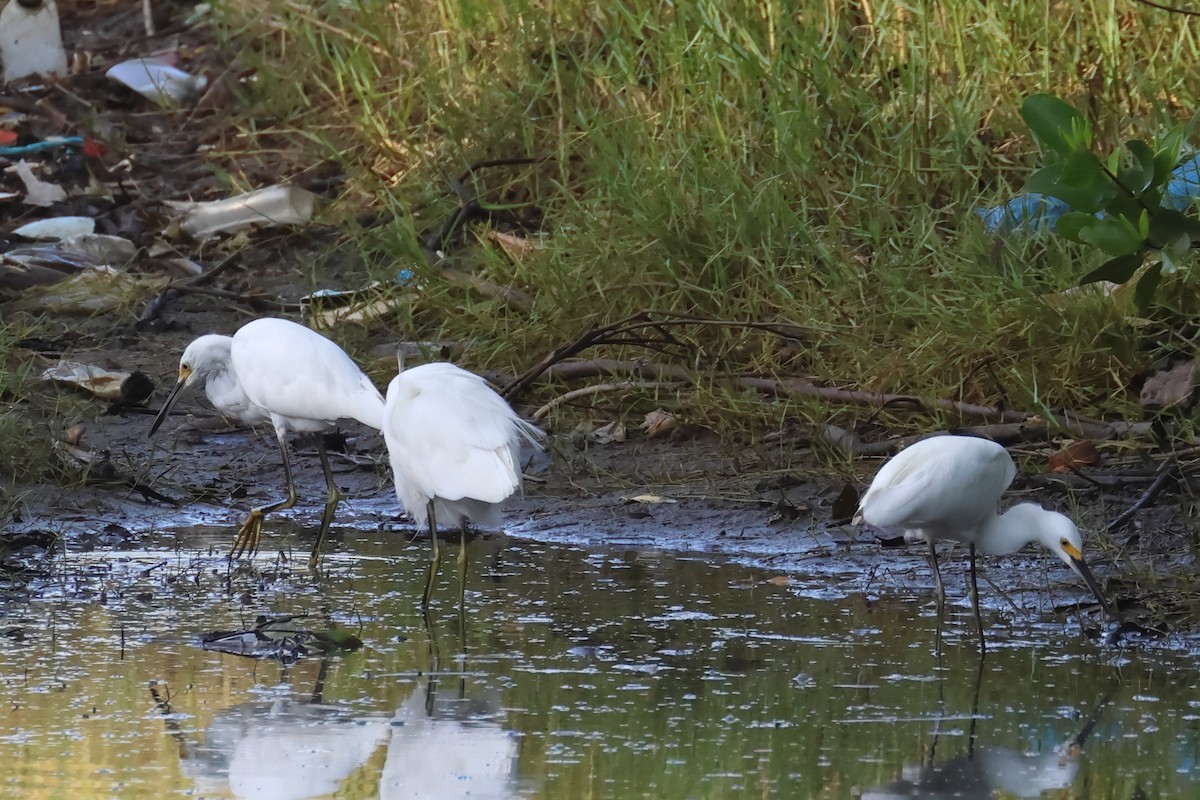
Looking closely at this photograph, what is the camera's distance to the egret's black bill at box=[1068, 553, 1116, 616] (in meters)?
4.17

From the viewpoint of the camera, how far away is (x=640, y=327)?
6281 mm

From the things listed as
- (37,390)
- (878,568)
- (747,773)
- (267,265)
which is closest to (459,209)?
(267,265)

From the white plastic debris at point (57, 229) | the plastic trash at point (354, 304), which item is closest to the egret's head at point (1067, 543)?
the plastic trash at point (354, 304)

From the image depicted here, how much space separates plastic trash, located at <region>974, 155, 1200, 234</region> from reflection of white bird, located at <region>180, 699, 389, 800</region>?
343cm

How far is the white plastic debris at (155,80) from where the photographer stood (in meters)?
10.7

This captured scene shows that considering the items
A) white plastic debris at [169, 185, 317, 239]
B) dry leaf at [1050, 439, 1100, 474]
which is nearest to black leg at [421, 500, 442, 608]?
dry leaf at [1050, 439, 1100, 474]

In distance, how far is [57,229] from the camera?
9.00 metres

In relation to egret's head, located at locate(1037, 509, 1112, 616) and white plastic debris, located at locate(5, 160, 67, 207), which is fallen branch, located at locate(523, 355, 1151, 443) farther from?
white plastic debris, located at locate(5, 160, 67, 207)

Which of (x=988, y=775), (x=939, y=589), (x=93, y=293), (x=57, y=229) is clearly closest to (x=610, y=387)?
(x=939, y=589)

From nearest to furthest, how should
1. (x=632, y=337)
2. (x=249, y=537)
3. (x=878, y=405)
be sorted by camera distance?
(x=249, y=537) → (x=878, y=405) → (x=632, y=337)

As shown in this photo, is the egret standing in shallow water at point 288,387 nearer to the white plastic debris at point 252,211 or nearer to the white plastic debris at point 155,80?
the white plastic debris at point 252,211

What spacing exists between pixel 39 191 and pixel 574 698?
6.82m

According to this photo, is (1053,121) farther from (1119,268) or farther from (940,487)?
(940,487)

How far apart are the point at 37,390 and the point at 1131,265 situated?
4424 millimetres
